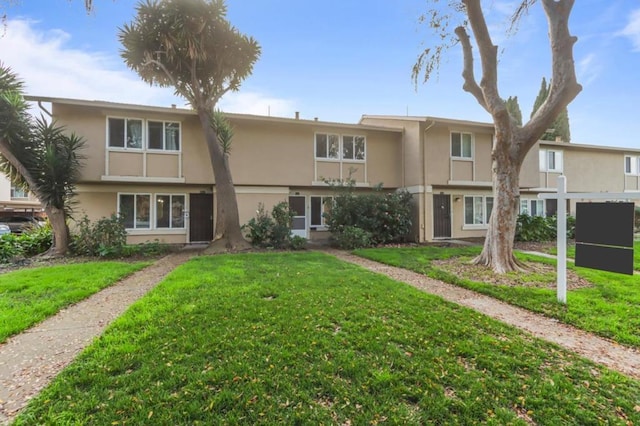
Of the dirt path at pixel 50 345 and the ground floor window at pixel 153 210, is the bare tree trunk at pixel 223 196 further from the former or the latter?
the dirt path at pixel 50 345

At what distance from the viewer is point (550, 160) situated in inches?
751

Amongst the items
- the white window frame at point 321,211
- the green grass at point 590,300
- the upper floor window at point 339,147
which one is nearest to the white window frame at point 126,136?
the upper floor window at point 339,147

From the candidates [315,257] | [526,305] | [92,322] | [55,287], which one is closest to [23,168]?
[55,287]

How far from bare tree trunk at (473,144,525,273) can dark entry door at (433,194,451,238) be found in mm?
7259

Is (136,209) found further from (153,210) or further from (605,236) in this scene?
(605,236)

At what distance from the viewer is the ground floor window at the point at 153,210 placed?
13.3 meters

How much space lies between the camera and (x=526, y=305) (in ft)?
18.1

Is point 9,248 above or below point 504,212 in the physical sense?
below

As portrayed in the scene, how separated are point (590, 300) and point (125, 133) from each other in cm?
1523

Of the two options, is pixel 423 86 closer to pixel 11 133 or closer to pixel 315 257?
pixel 315 257

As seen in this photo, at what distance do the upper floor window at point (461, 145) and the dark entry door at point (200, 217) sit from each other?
12057mm

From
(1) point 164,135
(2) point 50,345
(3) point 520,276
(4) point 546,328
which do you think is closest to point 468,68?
(3) point 520,276

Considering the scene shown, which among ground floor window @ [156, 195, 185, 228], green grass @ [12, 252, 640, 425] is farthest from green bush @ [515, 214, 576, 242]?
ground floor window @ [156, 195, 185, 228]

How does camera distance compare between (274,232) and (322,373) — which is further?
(274,232)
